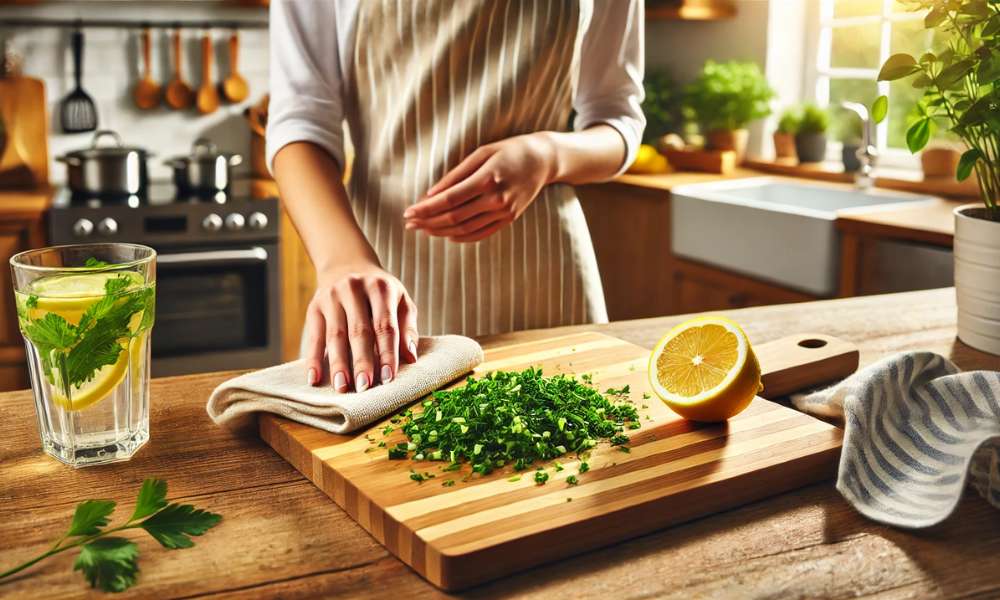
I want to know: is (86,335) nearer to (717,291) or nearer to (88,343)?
(88,343)

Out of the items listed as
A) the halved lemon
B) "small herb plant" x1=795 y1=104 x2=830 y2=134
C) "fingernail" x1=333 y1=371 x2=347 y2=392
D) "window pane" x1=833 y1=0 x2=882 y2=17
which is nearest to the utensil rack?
"small herb plant" x1=795 y1=104 x2=830 y2=134

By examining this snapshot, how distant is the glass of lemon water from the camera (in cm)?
77

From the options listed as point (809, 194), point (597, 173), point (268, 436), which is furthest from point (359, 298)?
point (809, 194)

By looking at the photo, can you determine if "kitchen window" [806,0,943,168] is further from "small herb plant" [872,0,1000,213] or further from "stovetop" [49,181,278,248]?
"small herb plant" [872,0,1000,213]

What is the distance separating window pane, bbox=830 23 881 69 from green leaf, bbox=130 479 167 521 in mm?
3335

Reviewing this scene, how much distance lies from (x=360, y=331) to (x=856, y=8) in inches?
122

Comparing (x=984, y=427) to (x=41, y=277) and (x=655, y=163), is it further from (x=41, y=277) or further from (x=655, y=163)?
(x=655, y=163)

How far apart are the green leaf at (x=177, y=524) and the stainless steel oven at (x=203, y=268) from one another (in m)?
2.32

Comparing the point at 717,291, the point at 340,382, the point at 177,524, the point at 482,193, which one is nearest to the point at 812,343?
the point at 482,193

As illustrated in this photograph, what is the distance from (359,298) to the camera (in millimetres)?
995

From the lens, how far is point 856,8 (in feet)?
11.4

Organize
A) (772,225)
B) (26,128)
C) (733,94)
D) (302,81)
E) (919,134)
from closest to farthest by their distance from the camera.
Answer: (919,134)
(302,81)
(772,225)
(26,128)
(733,94)

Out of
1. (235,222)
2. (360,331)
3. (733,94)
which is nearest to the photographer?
(360,331)

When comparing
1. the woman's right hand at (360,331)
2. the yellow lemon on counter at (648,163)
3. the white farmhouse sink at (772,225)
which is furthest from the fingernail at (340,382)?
the yellow lemon on counter at (648,163)
